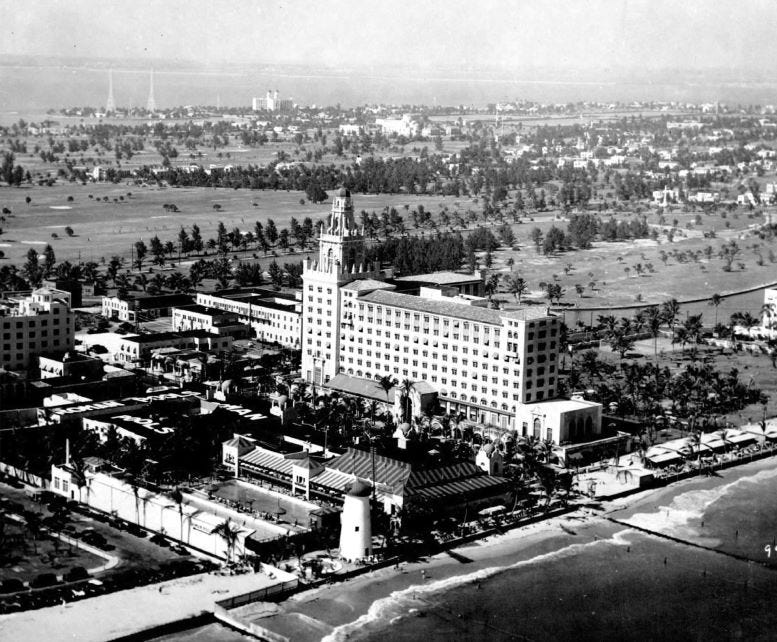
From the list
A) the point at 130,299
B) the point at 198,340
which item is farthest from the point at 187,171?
the point at 198,340

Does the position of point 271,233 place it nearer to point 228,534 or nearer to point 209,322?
point 209,322

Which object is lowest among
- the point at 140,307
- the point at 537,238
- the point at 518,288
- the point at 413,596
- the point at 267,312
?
the point at 413,596

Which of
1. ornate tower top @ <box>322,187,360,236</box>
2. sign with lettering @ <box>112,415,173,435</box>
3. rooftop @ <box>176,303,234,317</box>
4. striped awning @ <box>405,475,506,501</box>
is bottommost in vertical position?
striped awning @ <box>405,475,506,501</box>

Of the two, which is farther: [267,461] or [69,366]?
[69,366]

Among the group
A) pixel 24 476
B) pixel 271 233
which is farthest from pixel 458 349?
pixel 271 233

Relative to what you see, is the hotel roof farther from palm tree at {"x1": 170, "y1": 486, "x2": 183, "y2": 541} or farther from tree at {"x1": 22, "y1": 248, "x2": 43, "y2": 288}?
tree at {"x1": 22, "y1": 248, "x2": 43, "y2": 288}

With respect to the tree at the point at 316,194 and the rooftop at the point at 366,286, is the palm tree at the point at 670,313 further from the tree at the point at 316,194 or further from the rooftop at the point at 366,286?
the tree at the point at 316,194

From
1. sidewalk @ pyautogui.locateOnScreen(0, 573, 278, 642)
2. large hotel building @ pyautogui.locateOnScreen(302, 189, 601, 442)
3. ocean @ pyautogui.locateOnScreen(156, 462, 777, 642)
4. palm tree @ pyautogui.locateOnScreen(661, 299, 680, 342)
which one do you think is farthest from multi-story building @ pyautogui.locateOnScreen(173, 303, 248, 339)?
sidewalk @ pyautogui.locateOnScreen(0, 573, 278, 642)
